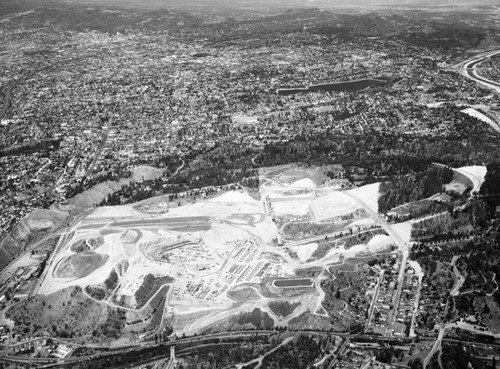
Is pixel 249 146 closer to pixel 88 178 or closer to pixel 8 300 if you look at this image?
pixel 88 178

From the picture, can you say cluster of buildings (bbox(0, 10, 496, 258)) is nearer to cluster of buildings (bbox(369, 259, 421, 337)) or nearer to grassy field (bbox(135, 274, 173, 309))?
grassy field (bbox(135, 274, 173, 309))

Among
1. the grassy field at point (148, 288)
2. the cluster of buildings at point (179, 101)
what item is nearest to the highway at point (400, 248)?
the grassy field at point (148, 288)

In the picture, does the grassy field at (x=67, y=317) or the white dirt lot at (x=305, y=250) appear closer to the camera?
the grassy field at (x=67, y=317)

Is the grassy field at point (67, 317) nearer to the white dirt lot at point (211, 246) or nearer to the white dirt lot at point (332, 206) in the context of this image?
the white dirt lot at point (211, 246)

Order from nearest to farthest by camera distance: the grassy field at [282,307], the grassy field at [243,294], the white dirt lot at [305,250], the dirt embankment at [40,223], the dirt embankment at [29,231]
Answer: the grassy field at [282,307]
the grassy field at [243,294]
the white dirt lot at [305,250]
the dirt embankment at [29,231]
the dirt embankment at [40,223]

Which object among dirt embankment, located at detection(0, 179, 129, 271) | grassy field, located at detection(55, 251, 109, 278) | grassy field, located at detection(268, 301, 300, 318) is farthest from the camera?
dirt embankment, located at detection(0, 179, 129, 271)

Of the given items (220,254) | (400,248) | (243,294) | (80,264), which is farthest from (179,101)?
(243,294)

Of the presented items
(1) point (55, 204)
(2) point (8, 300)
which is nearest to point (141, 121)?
(1) point (55, 204)

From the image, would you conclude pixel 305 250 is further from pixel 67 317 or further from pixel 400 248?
pixel 67 317

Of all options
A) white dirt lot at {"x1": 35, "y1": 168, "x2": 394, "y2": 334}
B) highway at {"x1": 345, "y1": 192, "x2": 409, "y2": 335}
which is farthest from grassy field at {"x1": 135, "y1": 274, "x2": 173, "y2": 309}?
highway at {"x1": 345, "y1": 192, "x2": 409, "y2": 335}
